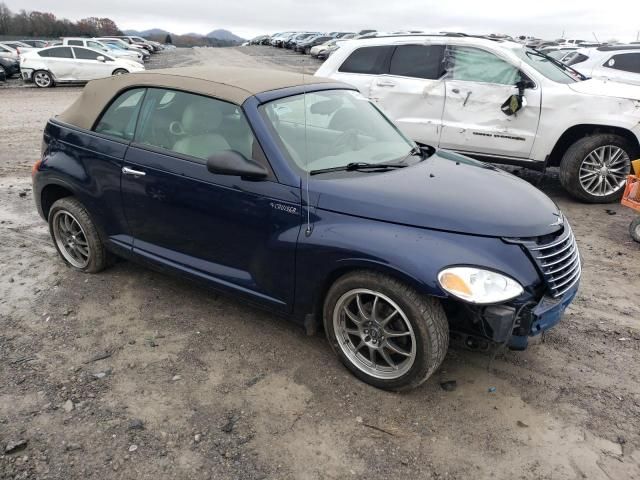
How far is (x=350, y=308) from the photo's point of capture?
3203 millimetres

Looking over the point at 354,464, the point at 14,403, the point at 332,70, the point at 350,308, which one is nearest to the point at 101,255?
the point at 14,403

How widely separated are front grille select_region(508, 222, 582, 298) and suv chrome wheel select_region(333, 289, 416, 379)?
31.6 inches

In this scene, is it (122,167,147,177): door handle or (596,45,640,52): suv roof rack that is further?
(596,45,640,52): suv roof rack

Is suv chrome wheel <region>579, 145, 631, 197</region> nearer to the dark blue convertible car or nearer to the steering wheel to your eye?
the dark blue convertible car

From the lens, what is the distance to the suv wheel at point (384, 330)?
284 cm

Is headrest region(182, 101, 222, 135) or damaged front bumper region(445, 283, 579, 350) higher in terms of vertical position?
headrest region(182, 101, 222, 135)

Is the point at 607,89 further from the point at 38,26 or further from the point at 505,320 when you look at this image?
the point at 38,26

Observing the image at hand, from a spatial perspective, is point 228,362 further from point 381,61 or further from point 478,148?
point 381,61

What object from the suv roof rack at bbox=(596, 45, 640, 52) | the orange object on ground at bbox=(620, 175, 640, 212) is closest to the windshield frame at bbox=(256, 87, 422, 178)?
the orange object on ground at bbox=(620, 175, 640, 212)

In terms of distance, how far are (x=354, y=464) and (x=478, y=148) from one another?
17.1 ft

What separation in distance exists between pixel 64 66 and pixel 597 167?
19.8 meters

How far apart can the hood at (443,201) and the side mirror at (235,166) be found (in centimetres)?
34

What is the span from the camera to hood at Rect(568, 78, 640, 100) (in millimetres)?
6246

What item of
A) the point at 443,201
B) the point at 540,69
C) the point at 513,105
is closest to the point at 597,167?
the point at 513,105
